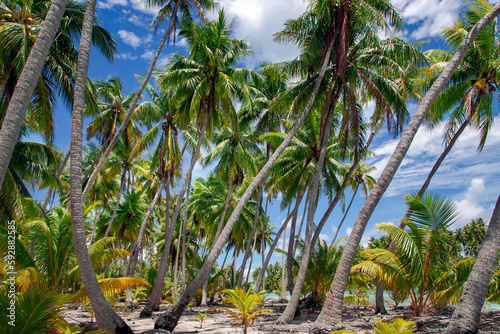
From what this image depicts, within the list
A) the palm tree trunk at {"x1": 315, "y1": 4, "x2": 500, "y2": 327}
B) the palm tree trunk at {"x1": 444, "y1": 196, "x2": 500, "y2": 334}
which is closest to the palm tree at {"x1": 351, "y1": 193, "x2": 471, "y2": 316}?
the palm tree trunk at {"x1": 315, "y1": 4, "x2": 500, "y2": 327}

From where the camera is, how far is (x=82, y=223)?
22.7 ft

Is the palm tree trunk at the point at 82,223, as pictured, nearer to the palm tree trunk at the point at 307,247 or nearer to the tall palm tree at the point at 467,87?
the palm tree trunk at the point at 307,247

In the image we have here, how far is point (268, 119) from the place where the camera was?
18797 mm

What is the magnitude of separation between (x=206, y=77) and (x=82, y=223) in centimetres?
929

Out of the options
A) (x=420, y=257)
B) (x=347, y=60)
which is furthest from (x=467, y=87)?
(x=420, y=257)

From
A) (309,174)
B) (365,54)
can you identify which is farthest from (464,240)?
(365,54)

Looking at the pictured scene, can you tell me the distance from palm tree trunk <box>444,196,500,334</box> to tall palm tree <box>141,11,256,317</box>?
33.9ft

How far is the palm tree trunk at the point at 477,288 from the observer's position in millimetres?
5562

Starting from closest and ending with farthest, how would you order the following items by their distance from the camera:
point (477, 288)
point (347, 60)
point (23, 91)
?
point (23, 91) < point (477, 288) < point (347, 60)

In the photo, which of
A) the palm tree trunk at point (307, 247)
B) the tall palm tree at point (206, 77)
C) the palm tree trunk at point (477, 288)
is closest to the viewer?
the palm tree trunk at point (477, 288)

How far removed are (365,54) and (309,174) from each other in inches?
271

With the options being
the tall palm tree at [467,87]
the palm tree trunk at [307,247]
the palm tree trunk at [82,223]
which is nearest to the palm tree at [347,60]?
the palm tree trunk at [307,247]

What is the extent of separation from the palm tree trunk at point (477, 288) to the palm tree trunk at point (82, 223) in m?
6.90

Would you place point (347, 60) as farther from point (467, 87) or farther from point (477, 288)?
point (477, 288)
